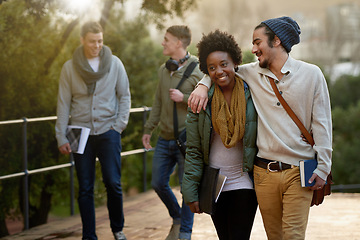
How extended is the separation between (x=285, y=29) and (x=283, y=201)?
998 mm

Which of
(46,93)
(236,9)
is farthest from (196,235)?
(236,9)

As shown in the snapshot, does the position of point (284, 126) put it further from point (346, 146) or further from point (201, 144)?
point (346, 146)

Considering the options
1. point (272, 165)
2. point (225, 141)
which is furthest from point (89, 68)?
point (272, 165)

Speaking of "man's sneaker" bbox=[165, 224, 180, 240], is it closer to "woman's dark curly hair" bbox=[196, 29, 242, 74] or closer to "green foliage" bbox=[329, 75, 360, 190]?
"woman's dark curly hair" bbox=[196, 29, 242, 74]

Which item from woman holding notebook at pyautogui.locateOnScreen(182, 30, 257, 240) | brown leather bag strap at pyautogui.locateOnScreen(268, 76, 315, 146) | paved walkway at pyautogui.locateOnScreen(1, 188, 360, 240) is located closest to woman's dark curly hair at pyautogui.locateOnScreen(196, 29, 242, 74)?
woman holding notebook at pyautogui.locateOnScreen(182, 30, 257, 240)

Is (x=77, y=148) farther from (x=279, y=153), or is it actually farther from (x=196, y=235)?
(x=279, y=153)

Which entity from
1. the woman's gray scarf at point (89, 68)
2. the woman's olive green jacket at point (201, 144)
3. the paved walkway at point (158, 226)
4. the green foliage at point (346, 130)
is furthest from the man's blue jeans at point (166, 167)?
the green foliage at point (346, 130)

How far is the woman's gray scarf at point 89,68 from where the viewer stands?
191 inches

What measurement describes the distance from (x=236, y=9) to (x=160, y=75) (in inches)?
2062

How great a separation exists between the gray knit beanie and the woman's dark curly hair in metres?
0.26

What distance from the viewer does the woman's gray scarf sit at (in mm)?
4863

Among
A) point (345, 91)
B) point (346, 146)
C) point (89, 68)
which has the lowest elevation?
point (346, 146)

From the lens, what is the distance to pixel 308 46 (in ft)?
227

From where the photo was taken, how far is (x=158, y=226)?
6109 mm
